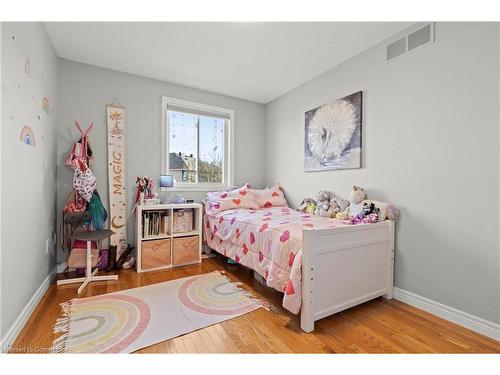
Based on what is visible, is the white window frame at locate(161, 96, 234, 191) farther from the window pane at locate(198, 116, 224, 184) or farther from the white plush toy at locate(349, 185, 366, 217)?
the white plush toy at locate(349, 185, 366, 217)

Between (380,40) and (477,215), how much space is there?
5.60ft

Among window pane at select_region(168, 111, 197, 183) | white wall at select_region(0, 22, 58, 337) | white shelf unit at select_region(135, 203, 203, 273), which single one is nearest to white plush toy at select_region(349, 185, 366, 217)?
white shelf unit at select_region(135, 203, 203, 273)

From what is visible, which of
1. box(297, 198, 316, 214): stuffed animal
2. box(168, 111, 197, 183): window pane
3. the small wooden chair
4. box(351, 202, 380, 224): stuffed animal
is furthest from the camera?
box(168, 111, 197, 183): window pane

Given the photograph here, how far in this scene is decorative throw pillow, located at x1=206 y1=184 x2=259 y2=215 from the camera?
299 cm

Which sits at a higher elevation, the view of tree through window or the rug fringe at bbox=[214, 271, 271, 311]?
the view of tree through window

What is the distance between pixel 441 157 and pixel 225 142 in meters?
2.67

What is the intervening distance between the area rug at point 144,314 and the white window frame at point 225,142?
4.61 ft

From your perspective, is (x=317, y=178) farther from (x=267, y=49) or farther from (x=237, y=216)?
(x=267, y=49)

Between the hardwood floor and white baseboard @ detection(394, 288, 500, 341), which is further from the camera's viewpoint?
white baseboard @ detection(394, 288, 500, 341)

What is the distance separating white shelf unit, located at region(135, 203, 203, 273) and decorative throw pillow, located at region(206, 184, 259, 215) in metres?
0.19

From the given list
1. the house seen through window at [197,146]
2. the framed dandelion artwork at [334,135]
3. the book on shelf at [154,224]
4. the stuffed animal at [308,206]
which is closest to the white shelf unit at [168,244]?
the book on shelf at [154,224]

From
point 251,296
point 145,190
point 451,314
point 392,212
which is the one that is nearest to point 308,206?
point 392,212

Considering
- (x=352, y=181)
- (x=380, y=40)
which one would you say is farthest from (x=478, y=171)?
(x=380, y=40)
